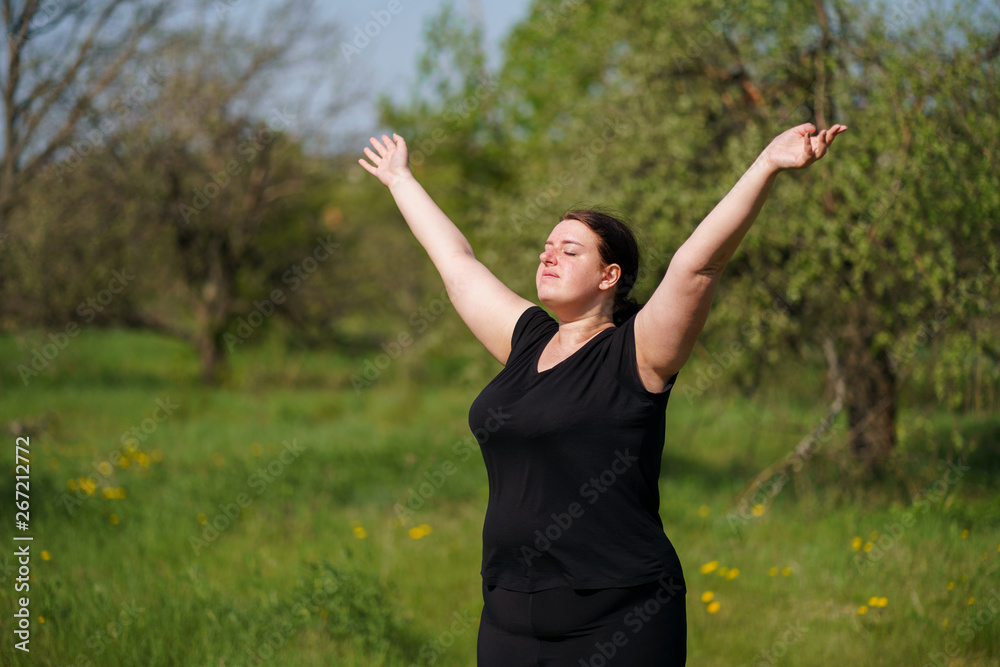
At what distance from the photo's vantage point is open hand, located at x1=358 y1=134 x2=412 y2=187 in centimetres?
275

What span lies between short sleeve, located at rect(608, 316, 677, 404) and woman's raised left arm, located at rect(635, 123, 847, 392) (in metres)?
0.08

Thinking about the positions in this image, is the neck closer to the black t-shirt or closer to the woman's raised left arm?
the black t-shirt

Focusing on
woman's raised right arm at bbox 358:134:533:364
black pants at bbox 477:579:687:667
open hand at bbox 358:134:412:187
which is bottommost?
black pants at bbox 477:579:687:667

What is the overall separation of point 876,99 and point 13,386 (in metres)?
11.7

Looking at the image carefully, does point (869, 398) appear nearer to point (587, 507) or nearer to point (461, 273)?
point (461, 273)

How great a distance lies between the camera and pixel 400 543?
19.9ft

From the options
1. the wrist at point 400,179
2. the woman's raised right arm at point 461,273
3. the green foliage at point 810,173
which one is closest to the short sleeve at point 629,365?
the woman's raised right arm at point 461,273

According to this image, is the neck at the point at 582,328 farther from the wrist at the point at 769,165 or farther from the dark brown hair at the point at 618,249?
the wrist at the point at 769,165

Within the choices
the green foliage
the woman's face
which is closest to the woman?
the woman's face

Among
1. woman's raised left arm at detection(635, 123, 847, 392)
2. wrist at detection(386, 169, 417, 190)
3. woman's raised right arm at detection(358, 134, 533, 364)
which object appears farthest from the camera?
wrist at detection(386, 169, 417, 190)

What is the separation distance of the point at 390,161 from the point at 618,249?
0.92m

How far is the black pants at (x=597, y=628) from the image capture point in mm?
1984

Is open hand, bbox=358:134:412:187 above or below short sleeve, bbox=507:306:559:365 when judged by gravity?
above

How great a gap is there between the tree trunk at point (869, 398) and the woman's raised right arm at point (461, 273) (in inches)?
188
